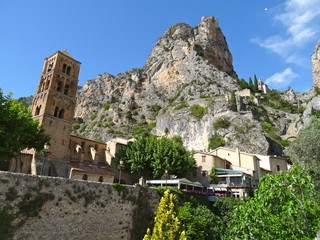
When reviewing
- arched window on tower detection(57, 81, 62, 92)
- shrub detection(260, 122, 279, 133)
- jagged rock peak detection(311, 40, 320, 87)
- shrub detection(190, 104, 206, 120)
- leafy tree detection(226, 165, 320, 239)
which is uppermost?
jagged rock peak detection(311, 40, 320, 87)

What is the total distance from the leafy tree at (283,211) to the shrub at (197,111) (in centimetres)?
5280

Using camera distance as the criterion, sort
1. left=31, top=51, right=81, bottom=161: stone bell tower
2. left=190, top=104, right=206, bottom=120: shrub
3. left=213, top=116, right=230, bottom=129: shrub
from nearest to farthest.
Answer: left=31, top=51, right=81, bottom=161: stone bell tower
left=213, top=116, right=230, bottom=129: shrub
left=190, top=104, right=206, bottom=120: shrub

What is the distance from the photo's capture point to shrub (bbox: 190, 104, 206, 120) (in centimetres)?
6457

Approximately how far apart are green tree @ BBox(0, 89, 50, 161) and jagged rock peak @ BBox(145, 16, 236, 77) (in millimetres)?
76216

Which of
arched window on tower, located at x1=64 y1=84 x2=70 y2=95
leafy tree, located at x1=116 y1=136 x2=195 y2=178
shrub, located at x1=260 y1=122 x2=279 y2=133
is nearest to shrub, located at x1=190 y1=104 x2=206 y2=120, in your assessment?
shrub, located at x1=260 y1=122 x2=279 y2=133

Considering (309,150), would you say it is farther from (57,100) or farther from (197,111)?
(197,111)

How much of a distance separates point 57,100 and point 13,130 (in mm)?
12526

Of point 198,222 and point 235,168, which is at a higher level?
point 235,168

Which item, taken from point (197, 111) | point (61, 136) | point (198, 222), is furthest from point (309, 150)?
point (197, 111)

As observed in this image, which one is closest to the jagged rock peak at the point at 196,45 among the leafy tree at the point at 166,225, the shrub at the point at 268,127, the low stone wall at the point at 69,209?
the shrub at the point at 268,127

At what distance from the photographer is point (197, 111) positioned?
218ft

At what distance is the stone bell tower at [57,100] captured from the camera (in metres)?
34.6

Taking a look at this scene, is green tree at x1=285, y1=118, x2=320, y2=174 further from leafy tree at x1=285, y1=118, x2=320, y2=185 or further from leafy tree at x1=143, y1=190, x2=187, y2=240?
leafy tree at x1=143, y1=190, x2=187, y2=240

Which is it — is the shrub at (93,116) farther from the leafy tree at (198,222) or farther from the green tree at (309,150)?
the green tree at (309,150)
